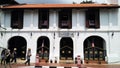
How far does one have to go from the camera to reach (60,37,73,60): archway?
29.6m

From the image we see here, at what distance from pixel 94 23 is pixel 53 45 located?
5.48m

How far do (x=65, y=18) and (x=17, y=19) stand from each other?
5.85 metres

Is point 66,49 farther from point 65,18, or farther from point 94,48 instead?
point 65,18

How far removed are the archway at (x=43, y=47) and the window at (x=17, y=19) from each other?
2.90 metres

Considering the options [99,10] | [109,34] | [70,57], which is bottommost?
[70,57]

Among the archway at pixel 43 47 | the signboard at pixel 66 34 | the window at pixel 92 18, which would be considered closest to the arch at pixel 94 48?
the window at pixel 92 18

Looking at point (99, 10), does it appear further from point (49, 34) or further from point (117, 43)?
point (49, 34)

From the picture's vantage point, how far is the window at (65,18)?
2958cm

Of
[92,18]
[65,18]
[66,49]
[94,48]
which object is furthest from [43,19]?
[94,48]

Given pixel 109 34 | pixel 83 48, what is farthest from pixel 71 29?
pixel 109 34

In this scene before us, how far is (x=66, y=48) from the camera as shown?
29.9m

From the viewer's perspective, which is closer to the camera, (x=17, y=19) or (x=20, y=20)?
(x=20, y=20)

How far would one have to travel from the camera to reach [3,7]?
30.0 m

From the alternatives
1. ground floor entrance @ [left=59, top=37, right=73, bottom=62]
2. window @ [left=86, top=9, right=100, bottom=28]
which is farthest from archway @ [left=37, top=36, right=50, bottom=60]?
window @ [left=86, top=9, right=100, bottom=28]
